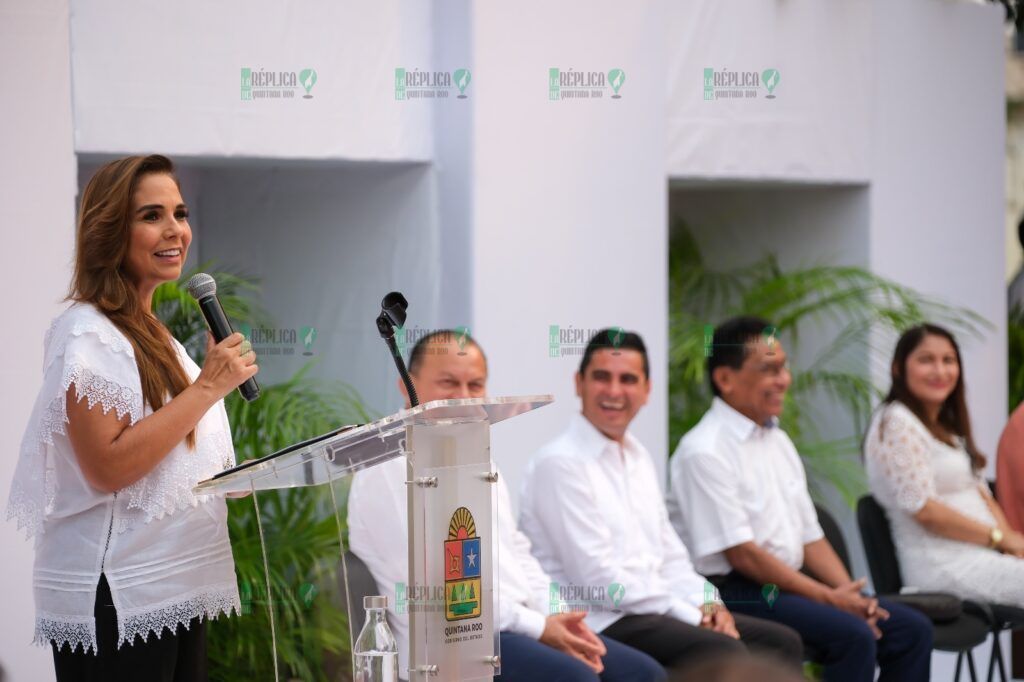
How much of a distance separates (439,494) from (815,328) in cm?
404

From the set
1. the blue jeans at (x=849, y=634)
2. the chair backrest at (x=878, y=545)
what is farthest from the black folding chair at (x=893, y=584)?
the blue jeans at (x=849, y=634)

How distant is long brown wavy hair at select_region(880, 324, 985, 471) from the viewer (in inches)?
187

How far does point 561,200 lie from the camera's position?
491cm

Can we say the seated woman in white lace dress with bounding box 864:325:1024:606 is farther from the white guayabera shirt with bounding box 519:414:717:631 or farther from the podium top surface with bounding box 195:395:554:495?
the podium top surface with bounding box 195:395:554:495

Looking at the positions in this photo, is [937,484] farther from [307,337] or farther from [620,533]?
[307,337]

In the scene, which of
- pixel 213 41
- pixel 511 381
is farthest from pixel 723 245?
pixel 213 41

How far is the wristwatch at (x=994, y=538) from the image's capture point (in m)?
4.62

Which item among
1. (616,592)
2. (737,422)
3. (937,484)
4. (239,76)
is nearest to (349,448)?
(616,592)

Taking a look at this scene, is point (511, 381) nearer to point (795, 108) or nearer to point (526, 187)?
point (526, 187)

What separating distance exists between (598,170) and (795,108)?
1.06 m

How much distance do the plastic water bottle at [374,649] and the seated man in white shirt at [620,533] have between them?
5.87 feet

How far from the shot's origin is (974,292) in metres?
5.94

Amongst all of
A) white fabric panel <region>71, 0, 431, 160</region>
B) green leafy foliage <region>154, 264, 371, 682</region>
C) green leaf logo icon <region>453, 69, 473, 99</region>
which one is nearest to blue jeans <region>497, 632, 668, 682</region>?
green leafy foliage <region>154, 264, 371, 682</region>

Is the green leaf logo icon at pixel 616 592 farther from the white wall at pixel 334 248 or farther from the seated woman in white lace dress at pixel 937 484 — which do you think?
the white wall at pixel 334 248
